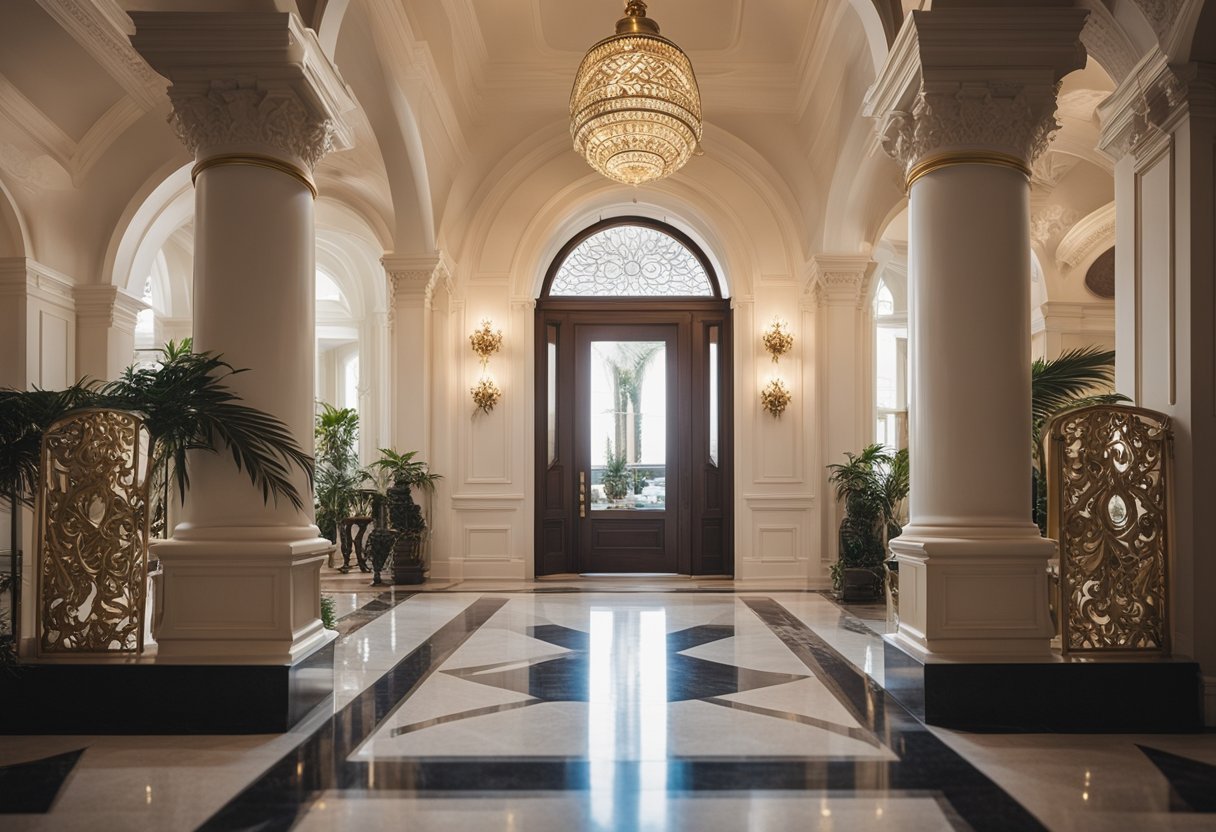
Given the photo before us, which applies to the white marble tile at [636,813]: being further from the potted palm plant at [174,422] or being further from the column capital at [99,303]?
the column capital at [99,303]

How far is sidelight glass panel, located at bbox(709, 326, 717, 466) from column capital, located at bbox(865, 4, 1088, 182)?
6.73 metres

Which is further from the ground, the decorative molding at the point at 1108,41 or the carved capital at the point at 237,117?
the decorative molding at the point at 1108,41

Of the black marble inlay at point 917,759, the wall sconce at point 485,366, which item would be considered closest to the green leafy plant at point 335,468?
the wall sconce at point 485,366

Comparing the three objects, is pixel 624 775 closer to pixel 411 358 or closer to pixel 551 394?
pixel 411 358

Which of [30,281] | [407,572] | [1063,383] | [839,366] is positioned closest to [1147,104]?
[1063,383]

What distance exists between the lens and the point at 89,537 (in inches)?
170

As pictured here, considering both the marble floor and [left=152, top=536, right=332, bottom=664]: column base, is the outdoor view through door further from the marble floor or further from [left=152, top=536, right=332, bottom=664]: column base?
[left=152, top=536, right=332, bottom=664]: column base

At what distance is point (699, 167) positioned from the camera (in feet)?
35.4

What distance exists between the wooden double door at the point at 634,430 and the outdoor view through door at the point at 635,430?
12 mm

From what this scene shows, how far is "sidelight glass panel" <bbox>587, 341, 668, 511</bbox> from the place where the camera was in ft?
37.7

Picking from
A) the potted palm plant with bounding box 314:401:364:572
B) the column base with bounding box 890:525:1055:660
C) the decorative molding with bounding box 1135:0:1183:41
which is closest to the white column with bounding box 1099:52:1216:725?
the decorative molding with bounding box 1135:0:1183:41

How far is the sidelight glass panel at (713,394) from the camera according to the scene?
1132cm

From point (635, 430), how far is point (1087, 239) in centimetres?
622

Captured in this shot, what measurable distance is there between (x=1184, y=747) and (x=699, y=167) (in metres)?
8.11
